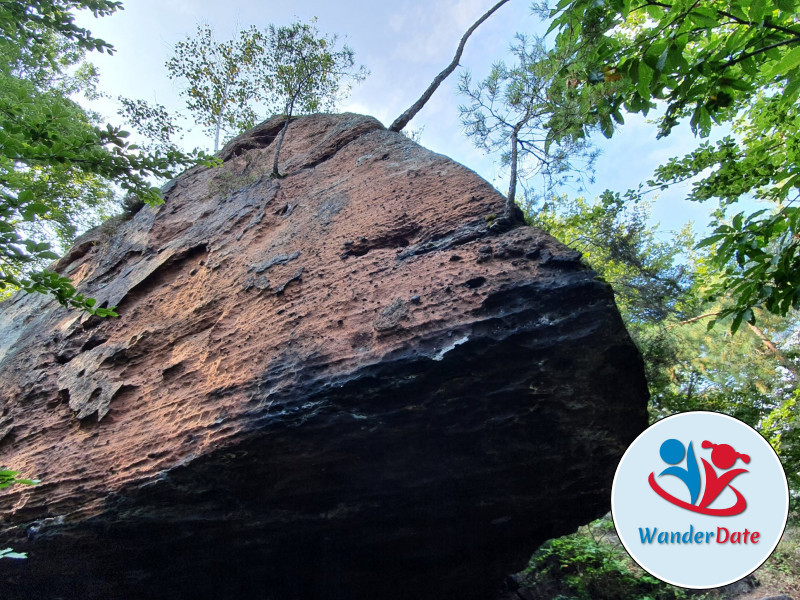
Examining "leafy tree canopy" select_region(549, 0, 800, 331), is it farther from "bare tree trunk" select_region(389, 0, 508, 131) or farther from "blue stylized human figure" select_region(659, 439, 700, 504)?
"bare tree trunk" select_region(389, 0, 508, 131)

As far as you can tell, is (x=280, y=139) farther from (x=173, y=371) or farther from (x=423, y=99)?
(x=173, y=371)

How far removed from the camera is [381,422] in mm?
3014

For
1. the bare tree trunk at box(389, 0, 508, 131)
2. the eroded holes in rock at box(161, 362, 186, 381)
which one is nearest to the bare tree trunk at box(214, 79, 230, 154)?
the bare tree trunk at box(389, 0, 508, 131)

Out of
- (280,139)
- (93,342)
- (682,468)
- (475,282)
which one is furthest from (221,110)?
(682,468)

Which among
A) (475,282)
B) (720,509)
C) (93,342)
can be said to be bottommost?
(720,509)

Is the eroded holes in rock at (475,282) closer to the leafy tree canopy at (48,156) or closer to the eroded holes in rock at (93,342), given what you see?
the leafy tree canopy at (48,156)

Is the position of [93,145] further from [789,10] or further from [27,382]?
[789,10]

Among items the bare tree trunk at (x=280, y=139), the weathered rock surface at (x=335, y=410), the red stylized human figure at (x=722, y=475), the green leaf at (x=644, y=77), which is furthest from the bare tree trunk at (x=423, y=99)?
the red stylized human figure at (x=722, y=475)

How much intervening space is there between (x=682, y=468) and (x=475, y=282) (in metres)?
2.01

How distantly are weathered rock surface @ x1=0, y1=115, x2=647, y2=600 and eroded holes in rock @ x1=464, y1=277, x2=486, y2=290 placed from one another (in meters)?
0.02

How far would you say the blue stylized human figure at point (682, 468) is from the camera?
9.68 feet

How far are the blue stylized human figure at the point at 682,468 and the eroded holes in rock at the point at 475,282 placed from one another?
1.82 m

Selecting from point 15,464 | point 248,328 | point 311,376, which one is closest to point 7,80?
point 15,464

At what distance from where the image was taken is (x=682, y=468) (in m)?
2.99
